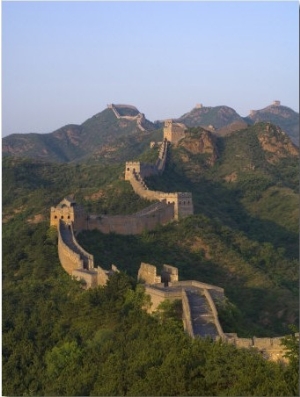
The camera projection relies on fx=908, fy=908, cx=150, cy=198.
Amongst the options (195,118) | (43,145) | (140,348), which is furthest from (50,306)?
(195,118)

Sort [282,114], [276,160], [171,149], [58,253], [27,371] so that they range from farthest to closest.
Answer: [282,114] < [276,160] < [171,149] < [58,253] < [27,371]

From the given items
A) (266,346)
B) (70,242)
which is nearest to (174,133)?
(70,242)

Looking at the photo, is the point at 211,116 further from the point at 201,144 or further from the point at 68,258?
the point at 68,258

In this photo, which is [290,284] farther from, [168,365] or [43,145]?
[43,145]

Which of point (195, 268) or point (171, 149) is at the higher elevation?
point (171, 149)

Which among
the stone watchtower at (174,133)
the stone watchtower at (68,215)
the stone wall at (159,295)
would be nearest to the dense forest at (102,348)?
the stone wall at (159,295)

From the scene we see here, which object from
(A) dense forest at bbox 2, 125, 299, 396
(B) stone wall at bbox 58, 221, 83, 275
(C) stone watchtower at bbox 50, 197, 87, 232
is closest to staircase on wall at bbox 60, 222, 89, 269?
(B) stone wall at bbox 58, 221, 83, 275

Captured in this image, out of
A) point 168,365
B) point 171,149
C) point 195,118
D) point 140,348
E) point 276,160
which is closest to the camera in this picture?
point 168,365

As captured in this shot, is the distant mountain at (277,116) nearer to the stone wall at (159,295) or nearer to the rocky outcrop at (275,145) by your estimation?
the rocky outcrop at (275,145)
